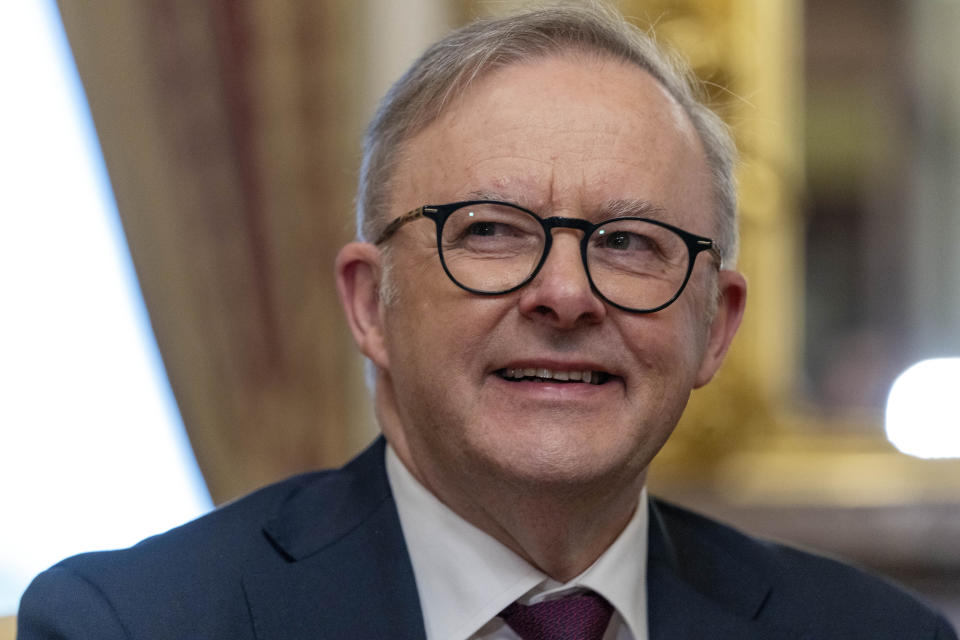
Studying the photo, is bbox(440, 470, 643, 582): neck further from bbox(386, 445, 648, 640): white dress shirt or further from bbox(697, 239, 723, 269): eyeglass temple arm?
bbox(697, 239, 723, 269): eyeglass temple arm

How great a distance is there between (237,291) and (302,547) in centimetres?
144

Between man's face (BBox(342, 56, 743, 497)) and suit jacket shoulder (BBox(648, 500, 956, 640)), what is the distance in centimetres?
35

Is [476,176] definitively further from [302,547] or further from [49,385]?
[49,385]

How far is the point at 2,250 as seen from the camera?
2.96 m

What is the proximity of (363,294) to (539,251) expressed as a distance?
41cm

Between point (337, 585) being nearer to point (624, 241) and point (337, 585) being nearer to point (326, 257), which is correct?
point (624, 241)

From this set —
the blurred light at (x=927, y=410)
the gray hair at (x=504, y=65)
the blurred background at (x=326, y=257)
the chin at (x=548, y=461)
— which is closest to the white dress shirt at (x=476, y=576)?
the chin at (x=548, y=461)

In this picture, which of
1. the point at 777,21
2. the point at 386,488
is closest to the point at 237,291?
the point at 386,488

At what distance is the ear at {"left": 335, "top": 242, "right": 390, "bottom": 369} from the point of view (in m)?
1.87

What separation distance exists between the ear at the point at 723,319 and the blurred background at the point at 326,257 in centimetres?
120

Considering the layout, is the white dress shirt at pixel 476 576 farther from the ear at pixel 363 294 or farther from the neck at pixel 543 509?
the ear at pixel 363 294

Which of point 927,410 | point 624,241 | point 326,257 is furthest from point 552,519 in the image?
point 927,410

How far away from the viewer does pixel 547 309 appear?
5.28 ft

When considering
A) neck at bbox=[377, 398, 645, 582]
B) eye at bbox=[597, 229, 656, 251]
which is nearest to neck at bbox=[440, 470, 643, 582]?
neck at bbox=[377, 398, 645, 582]
